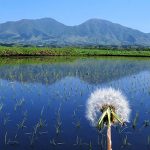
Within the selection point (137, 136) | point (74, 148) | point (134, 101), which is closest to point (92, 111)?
point (74, 148)

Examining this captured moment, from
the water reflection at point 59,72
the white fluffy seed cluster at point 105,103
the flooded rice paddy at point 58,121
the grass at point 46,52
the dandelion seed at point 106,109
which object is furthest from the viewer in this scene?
the grass at point 46,52

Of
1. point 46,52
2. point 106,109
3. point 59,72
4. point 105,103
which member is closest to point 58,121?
point 105,103

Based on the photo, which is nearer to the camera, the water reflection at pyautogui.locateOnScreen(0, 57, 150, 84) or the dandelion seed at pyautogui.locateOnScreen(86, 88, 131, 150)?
the dandelion seed at pyautogui.locateOnScreen(86, 88, 131, 150)

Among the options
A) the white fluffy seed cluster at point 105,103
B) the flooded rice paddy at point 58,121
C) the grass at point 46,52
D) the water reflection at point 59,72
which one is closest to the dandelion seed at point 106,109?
the white fluffy seed cluster at point 105,103

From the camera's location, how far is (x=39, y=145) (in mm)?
17109

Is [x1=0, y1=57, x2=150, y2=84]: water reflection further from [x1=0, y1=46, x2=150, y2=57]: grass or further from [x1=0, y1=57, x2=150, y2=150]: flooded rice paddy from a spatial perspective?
[x1=0, y1=46, x2=150, y2=57]: grass

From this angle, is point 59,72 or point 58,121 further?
point 59,72

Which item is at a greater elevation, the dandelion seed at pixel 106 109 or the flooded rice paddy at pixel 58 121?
the dandelion seed at pixel 106 109

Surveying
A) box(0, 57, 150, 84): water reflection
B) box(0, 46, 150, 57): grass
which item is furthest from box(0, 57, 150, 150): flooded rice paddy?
box(0, 46, 150, 57): grass

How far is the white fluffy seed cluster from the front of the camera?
13.3ft

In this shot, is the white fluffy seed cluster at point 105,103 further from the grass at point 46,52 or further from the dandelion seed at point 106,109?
the grass at point 46,52

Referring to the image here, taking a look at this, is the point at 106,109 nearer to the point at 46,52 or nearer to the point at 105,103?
the point at 105,103

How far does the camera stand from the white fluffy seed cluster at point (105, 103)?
13.3ft

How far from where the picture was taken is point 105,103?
400 cm
